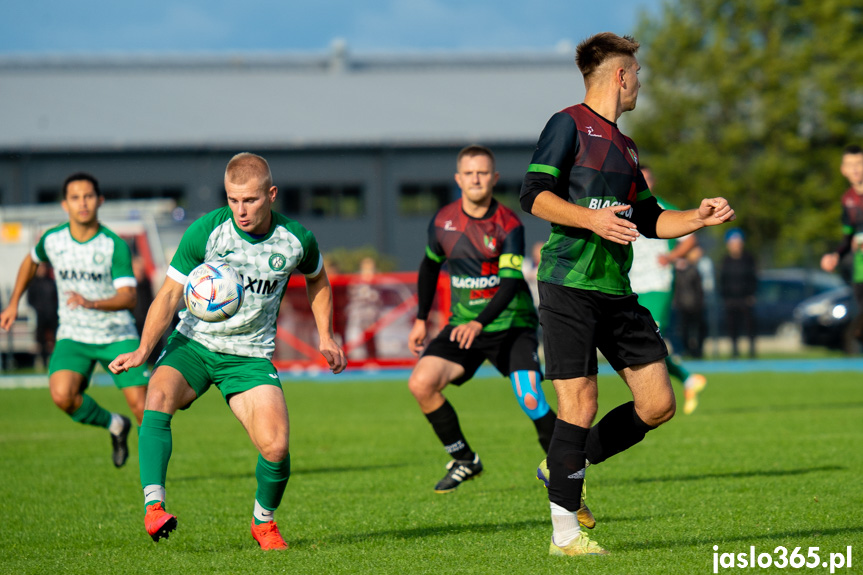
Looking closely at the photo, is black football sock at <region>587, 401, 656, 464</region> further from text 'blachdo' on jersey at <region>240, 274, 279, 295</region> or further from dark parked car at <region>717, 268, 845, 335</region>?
dark parked car at <region>717, 268, 845, 335</region>

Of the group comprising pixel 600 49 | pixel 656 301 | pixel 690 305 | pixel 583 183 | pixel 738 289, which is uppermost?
pixel 600 49

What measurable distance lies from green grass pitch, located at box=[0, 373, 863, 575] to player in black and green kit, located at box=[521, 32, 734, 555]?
0.54 m

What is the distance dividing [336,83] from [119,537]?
42322mm

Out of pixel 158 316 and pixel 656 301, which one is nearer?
pixel 158 316

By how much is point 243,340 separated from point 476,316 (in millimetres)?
2306

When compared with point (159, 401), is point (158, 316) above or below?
above

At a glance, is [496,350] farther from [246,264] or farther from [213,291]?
[213,291]

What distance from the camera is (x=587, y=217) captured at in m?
4.81

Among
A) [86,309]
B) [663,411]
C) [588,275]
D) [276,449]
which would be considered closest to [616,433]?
[663,411]

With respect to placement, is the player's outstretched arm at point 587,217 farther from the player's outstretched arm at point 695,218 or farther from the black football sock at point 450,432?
the black football sock at point 450,432

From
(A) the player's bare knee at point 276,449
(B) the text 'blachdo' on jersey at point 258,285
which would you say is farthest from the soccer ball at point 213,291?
(A) the player's bare knee at point 276,449

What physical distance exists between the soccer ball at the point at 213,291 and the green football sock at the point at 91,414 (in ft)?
10.9

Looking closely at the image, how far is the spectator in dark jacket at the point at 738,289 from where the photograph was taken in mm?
21578

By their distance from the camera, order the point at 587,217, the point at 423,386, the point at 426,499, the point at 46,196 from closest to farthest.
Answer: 1. the point at 587,217
2. the point at 426,499
3. the point at 423,386
4. the point at 46,196
